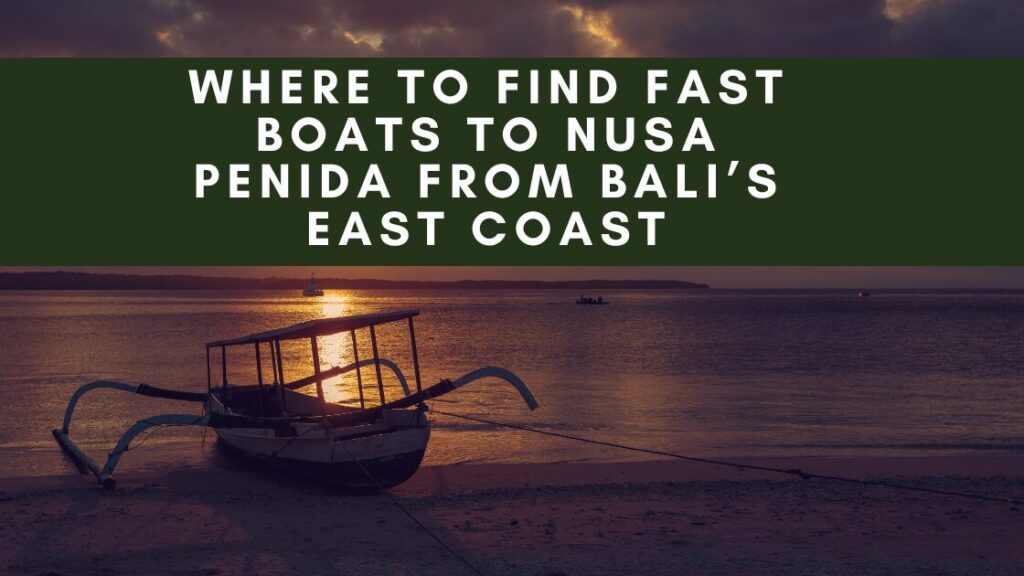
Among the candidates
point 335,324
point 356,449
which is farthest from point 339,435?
point 335,324

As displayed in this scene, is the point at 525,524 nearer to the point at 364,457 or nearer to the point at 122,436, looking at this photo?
the point at 364,457

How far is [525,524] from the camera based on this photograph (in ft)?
38.3

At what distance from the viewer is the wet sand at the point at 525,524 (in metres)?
9.89

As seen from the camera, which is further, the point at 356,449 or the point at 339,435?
the point at 339,435

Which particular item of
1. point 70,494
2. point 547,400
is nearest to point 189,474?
point 70,494

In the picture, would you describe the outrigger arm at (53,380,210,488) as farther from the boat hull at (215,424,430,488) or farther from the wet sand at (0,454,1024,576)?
the boat hull at (215,424,430,488)

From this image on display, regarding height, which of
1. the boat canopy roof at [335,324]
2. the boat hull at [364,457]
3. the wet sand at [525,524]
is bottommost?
the wet sand at [525,524]

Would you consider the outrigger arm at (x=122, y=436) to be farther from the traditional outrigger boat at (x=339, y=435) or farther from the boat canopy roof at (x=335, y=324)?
the boat canopy roof at (x=335, y=324)

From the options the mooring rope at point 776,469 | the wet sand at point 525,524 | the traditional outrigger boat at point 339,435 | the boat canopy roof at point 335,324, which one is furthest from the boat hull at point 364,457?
the mooring rope at point 776,469

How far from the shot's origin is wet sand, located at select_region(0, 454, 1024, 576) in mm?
9891

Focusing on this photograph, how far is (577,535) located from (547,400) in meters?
16.7

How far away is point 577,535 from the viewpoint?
36.5 feet

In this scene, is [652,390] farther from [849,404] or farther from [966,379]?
[966,379]

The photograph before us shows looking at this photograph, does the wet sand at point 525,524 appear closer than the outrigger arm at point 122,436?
Yes
